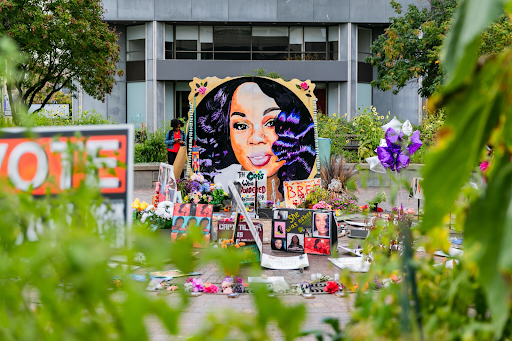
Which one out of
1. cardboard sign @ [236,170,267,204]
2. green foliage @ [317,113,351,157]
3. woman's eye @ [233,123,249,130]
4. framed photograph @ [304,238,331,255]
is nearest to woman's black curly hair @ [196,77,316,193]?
woman's eye @ [233,123,249,130]

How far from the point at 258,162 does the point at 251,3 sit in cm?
1619

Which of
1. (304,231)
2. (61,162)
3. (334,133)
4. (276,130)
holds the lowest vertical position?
(304,231)

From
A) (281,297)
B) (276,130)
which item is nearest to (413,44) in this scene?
(276,130)

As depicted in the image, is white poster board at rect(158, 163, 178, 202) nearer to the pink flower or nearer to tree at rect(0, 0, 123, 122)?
the pink flower

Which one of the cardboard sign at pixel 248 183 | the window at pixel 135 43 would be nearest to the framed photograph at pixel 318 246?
the cardboard sign at pixel 248 183

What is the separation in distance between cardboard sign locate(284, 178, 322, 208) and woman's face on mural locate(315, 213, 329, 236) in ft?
10.5

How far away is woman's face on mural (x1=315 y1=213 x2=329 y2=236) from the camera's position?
6887 mm

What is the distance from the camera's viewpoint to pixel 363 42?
92.4 feet

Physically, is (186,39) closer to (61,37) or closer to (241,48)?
(241,48)

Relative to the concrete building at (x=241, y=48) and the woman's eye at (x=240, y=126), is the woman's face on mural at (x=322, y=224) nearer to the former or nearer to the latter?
the woman's eye at (x=240, y=126)

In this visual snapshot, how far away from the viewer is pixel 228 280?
5.25m

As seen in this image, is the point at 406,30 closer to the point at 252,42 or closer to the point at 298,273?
the point at 252,42

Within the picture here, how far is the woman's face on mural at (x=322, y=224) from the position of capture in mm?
6887

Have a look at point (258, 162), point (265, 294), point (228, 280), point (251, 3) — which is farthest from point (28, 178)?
point (251, 3)
